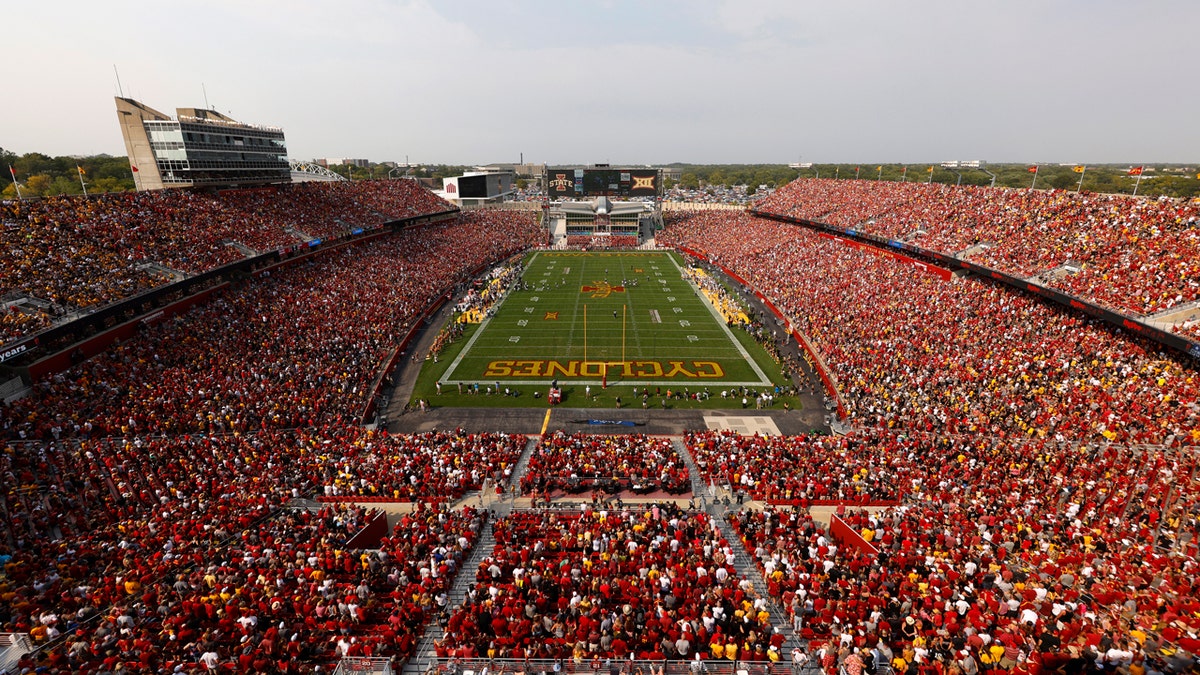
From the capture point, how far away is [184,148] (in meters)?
40.0

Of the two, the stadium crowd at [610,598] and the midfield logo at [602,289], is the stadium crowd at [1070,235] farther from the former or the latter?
the stadium crowd at [610,598]

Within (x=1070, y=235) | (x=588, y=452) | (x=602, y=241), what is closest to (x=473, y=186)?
(x=602, y=241)

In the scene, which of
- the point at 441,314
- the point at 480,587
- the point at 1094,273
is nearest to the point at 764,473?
the point at 480,587

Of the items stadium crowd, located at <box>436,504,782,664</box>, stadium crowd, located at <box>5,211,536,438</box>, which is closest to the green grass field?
stadium crowd, located at <box>5,211,536,438</box>

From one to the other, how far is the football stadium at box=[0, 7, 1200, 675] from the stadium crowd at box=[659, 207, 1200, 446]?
0.17 metres

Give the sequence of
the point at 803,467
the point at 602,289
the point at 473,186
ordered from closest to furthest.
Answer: the point at 803,467 < the point at 602,289 < the point at 473,186

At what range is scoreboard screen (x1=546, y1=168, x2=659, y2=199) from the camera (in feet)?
238

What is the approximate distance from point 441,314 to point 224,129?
23.6 meters

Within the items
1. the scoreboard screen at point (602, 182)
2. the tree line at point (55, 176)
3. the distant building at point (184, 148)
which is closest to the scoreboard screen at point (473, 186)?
the scoreboard screen at point (602, 182)

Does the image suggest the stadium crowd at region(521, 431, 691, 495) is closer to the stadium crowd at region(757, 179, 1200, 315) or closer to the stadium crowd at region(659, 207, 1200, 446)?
the stadium crowd at region(659, 207, 1200, 446)

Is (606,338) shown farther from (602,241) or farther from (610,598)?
(602,241)

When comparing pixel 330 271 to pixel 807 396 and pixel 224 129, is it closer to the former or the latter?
pixel 224 129

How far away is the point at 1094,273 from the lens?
27.3 m

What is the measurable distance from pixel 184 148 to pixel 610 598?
153 ft
